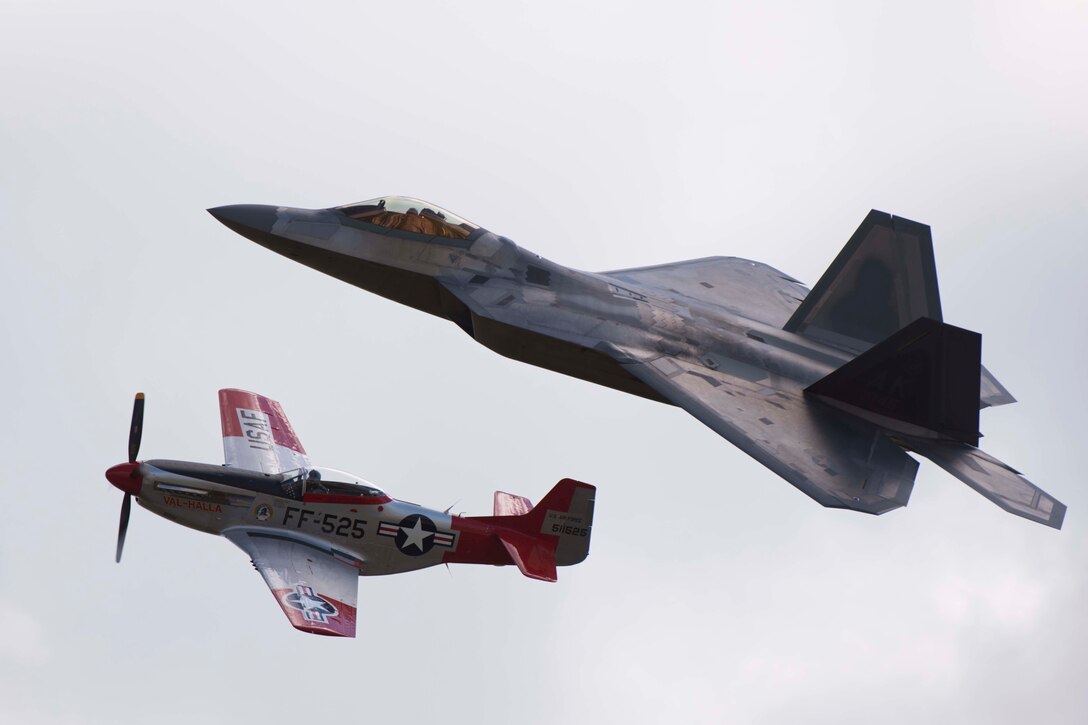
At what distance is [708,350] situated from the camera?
105 feet

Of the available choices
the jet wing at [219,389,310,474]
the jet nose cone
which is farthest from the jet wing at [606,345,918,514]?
the jet wing at [219,389,310,474]

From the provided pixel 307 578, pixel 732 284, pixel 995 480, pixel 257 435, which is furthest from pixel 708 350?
pixel 257 435

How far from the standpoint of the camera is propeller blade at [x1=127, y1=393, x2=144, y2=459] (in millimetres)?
33375

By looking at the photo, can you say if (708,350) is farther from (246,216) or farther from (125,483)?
(125,483)

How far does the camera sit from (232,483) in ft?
108

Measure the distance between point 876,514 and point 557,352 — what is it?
7019mm

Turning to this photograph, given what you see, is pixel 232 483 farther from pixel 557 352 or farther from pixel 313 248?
pixel 557 352

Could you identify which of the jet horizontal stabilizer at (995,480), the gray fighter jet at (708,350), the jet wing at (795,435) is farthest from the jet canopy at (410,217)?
the jet horizontal stabilizer at (995,480)

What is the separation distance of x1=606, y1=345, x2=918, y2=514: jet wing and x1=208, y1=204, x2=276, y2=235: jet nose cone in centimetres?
757

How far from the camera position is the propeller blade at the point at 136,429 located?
33.4 m

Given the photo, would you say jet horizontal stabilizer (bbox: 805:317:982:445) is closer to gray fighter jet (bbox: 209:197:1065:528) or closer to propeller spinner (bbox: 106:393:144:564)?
gray fighter jet (bbox: 209:197:1065:528)

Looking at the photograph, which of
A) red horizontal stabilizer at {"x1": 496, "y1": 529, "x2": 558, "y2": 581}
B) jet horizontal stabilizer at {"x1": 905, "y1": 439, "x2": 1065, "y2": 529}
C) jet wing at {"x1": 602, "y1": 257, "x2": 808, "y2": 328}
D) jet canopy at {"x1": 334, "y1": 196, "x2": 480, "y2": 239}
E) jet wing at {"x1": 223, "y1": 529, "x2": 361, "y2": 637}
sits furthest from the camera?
jet wing at {"x1": 602, "y1": 257, "x2": 808, "y2": 328}

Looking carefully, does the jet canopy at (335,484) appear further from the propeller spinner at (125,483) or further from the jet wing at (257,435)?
the propeller spinner at (125,483)

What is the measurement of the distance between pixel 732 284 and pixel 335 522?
10.8m
